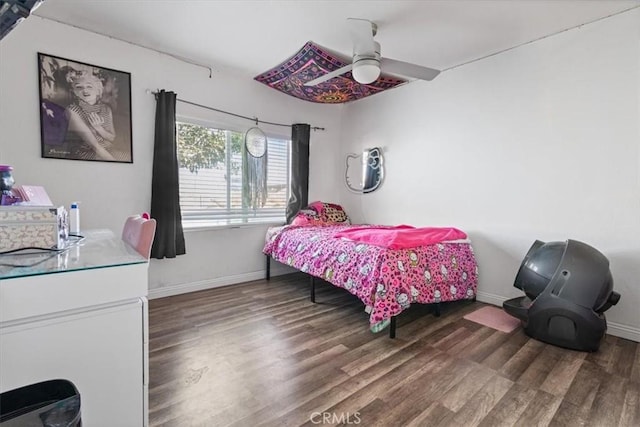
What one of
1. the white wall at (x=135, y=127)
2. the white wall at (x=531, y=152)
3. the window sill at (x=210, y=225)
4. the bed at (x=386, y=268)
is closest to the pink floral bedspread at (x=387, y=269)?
the bed at (x=386, y=268)

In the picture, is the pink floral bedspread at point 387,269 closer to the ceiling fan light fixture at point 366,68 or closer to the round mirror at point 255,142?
the round mirror at point 255,142

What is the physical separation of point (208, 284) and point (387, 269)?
7.06ft

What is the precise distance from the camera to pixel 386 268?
2.28m

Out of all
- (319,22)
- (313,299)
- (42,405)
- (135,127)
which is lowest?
(313,299)

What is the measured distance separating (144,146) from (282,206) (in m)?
1.74

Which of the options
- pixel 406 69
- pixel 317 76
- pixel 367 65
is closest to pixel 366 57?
pixel 367 65

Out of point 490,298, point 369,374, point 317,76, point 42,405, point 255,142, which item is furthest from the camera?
point 255,142

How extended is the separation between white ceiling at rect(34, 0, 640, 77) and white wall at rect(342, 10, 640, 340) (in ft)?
0.90

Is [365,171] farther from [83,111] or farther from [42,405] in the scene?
[42,405]

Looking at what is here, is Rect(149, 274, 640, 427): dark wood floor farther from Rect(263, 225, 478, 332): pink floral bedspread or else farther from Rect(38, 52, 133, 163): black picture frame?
Rect(38, 52, 133, 163): black picture frame

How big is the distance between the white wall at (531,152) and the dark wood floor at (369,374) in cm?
83

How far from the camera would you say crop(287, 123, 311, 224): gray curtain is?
13.0 ft

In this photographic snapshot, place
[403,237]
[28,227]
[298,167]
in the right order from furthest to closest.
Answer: [298,167]
[403,237]
[28,227]

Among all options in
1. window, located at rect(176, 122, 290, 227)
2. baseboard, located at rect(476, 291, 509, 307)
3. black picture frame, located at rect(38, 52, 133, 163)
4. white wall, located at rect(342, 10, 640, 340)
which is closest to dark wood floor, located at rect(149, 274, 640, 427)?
baseboard, located at rect(476, 291, 509, 307)
